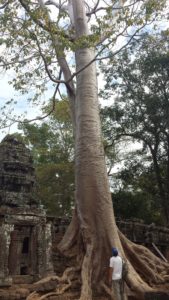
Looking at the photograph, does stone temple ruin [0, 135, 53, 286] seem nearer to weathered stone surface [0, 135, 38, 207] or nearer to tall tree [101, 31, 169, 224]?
weathered stone surface [0, 135, 38, 207]

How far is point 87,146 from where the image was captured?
7.95m

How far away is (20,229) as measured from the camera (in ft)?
23.8

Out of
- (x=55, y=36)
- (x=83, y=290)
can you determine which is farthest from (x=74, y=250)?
(x=55, y=36)

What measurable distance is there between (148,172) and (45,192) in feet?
15.1

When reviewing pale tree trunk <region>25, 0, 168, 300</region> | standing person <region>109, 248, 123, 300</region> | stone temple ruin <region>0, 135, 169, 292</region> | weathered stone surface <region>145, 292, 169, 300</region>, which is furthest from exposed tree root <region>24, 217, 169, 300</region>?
weathered stone surface <region>145, 292, 169, 300</region>

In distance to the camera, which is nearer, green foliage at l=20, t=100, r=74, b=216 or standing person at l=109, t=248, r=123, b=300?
standing person at l=109, t=248, r=123, b=300

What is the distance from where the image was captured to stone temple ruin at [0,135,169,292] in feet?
22.5

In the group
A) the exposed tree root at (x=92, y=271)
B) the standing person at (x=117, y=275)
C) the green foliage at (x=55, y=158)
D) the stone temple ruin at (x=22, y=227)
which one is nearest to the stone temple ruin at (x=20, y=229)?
the stone temple ruin at (x=22, y=227)

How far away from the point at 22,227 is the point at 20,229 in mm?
50

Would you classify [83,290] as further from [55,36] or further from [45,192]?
[45,192]

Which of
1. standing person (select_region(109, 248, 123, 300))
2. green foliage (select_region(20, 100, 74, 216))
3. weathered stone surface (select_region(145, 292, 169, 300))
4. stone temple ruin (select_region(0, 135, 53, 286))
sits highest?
Result: green foliage (select_region(20, 100, 74, 216))

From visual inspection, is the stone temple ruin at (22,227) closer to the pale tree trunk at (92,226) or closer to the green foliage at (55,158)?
the pale tree trunk at (92,226)

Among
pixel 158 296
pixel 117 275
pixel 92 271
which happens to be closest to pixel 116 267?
pixel 117 275

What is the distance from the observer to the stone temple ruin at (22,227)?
269 inches
